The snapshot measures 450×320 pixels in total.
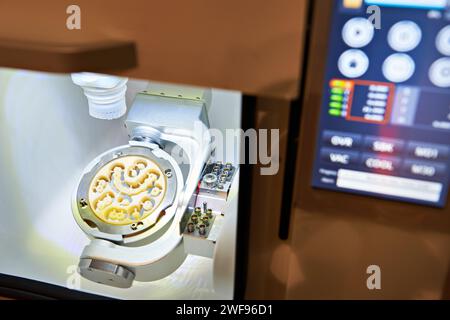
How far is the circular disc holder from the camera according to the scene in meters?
0.97

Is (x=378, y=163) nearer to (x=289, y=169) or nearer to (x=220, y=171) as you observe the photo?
(x=289, y=169)

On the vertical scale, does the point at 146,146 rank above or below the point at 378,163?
below

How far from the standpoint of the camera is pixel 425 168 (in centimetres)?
58

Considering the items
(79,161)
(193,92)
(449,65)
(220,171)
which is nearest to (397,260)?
(449,65)

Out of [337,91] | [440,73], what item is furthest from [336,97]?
[440,73]

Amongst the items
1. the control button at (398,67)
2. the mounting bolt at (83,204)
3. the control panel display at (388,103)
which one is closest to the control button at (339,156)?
the control panel display at (388,103)

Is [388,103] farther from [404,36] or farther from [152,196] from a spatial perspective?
[152,196]

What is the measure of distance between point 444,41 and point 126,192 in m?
0.71

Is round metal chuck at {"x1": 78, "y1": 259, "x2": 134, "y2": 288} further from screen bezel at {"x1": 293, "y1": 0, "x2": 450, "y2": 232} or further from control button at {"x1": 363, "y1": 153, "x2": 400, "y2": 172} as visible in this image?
control button at {"x1": 363, "y1": 153, "x2": 400, "y2": 172}

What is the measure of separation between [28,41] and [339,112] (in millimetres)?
388

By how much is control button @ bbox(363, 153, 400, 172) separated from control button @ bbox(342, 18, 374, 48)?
0.46 ft

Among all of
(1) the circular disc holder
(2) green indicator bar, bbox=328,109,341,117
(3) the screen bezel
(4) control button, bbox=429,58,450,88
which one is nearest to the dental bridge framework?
(1) the circular disc holder
